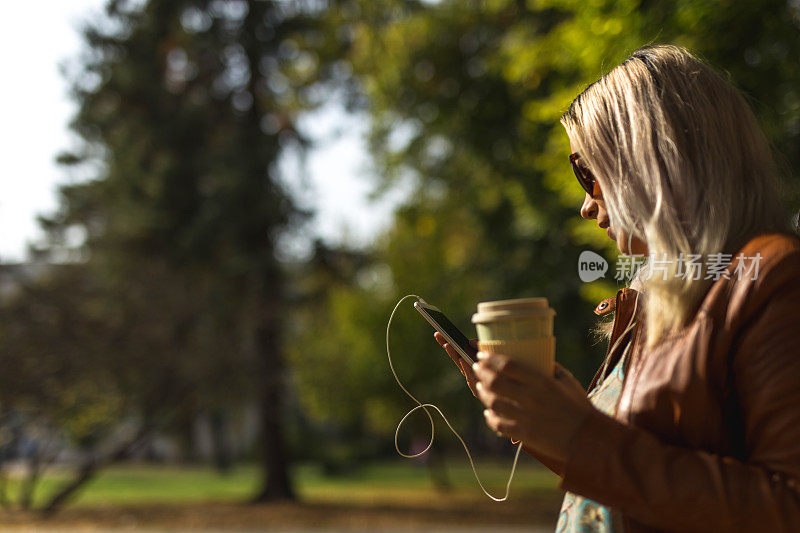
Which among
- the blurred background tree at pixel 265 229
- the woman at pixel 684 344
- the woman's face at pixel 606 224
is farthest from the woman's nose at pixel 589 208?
the blurred background tree at pixel 265 229

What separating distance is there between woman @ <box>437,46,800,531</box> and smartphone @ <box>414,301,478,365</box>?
18 cm

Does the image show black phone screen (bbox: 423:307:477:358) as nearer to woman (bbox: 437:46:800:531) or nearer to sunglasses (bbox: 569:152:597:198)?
woman (bbox: 437:46:800:531)

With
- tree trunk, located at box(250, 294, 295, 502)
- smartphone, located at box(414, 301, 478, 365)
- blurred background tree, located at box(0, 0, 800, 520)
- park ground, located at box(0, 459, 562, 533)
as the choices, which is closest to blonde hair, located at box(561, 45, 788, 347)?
smartphone, located at box(414, 301, 478, 365)

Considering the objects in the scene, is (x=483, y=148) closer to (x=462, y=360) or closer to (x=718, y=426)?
(x=462, y=360)

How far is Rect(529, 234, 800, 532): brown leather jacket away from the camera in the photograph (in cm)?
112

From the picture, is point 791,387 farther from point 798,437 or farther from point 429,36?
point 429,36

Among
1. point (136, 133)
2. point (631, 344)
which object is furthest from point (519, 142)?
point (631, 344)

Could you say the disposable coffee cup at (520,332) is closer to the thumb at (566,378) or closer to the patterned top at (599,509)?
the thumb at (566,378)

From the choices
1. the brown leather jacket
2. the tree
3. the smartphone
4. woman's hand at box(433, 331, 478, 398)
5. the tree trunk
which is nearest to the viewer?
the brown leather jacket

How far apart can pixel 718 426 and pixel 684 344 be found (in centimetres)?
15

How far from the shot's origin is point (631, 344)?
4.94 ft

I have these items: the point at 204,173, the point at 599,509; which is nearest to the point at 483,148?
the point at 204,173

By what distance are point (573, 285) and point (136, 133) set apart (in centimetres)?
994

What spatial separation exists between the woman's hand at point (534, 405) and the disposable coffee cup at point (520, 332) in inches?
1.8
